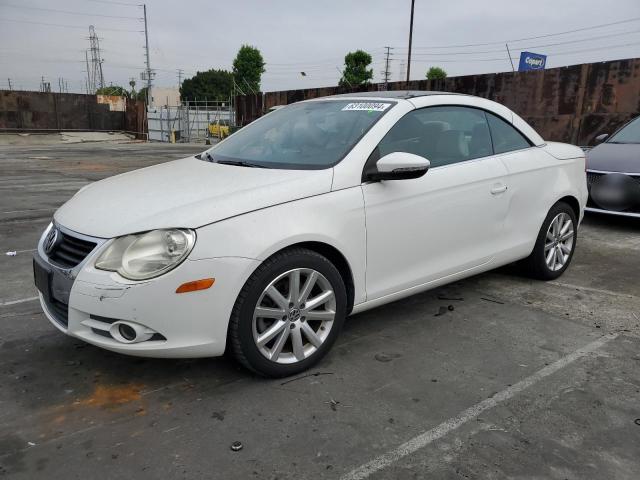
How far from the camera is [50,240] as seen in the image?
10.2 ft

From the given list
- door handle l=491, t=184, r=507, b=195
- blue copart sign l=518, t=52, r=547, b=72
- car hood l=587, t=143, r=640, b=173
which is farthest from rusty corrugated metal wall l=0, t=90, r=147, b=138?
door handle l=491, t=184, r=507, b=195

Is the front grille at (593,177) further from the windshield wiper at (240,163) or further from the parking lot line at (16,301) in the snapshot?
the parking lot line at (16,301)

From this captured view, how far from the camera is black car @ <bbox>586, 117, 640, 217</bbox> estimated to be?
6.61 meters

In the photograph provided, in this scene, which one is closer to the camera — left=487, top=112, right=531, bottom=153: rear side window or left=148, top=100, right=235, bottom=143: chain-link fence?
left=487, top=112, right=531, bottom=153: rear side window

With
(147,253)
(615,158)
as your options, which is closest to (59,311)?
(147,253)

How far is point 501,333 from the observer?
3.67m

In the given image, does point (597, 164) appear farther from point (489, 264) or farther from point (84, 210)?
point (84, 210)

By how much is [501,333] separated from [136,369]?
234 centimetres

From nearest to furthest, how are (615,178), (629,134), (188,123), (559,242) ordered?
(559,242), (615,178), (629,134), (188,123)

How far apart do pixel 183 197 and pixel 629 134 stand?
704 centimetres

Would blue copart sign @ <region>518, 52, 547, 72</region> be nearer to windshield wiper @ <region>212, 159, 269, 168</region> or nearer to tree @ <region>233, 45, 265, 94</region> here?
windshield wiper @ <region>212, 159, 269, 168</region>

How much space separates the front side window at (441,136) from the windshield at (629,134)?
4.47 meters

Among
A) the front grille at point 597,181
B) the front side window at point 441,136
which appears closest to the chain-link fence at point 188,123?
the front grille at point 597,181

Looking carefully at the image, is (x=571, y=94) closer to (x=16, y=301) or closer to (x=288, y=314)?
(x=288, y=314)
